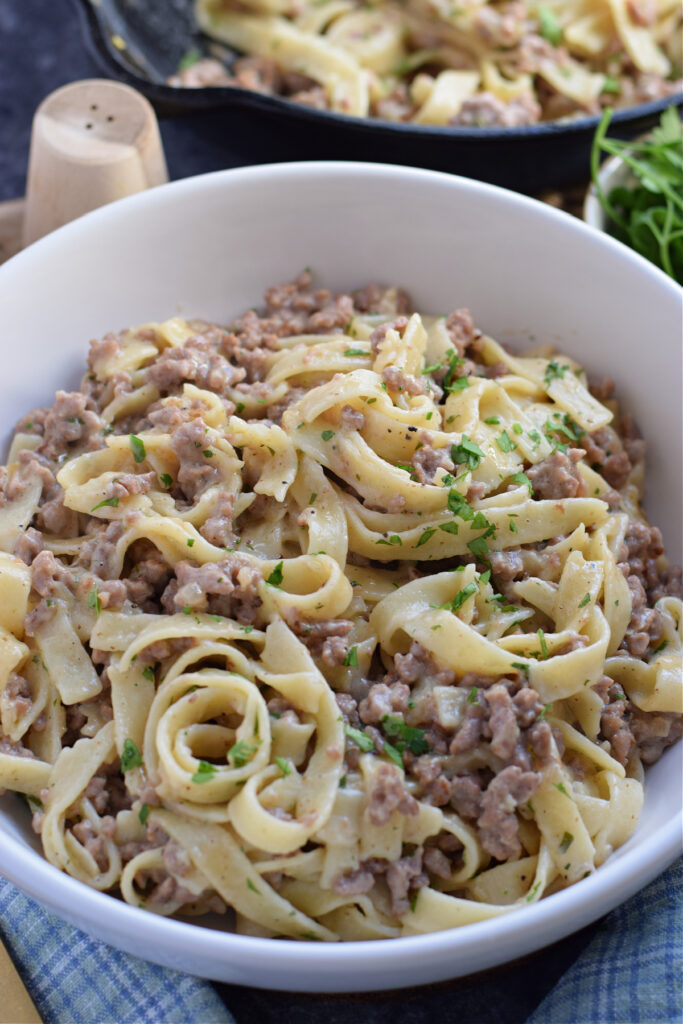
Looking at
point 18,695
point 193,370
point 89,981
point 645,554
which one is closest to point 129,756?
point 18,695

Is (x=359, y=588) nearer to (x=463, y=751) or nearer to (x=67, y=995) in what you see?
(x=463, y=751)

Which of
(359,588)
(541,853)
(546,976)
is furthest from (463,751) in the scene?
(546,976)

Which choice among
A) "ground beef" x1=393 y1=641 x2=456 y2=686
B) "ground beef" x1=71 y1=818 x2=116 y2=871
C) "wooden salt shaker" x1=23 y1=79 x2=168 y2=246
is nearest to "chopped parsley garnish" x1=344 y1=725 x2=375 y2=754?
"ground beef" x1=393 y1=641 x2=456 y2=686

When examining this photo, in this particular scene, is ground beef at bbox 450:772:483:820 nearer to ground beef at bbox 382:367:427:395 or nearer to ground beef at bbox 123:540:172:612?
ground beef at bbox 123:540:172:612

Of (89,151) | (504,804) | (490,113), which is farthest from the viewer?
(490,113)

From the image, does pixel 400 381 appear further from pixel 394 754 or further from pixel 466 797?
pixel 466 797

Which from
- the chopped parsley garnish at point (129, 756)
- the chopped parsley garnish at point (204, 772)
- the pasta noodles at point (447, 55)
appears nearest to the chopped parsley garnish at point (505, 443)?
the chopped parsley garnish at point (204, 772)
